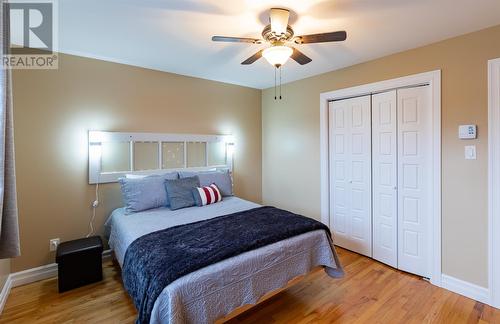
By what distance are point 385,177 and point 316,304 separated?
165cm

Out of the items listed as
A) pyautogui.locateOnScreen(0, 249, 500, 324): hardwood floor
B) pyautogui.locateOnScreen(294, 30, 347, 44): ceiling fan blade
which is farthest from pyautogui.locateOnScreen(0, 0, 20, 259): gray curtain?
pyautogui.locateOnScreen(294, 30, 347, 44): ceiling fan blade

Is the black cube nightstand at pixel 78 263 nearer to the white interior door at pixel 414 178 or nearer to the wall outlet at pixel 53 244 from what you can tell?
the wall outlet at pixel 53 244

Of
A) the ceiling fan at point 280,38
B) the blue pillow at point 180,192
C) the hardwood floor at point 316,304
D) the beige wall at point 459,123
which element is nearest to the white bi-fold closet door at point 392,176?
the beige wall at point 459,123

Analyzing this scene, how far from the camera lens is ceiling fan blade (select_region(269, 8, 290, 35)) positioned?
1850 millimetres

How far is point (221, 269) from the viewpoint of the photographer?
5.48 feet

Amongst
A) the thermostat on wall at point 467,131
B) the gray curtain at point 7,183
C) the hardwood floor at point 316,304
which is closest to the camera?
the gray curtain at point 7,183

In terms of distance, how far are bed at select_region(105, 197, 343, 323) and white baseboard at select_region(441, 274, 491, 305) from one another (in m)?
1.10

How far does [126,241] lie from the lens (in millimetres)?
2143

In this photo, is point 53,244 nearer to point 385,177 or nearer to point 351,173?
point 351,173

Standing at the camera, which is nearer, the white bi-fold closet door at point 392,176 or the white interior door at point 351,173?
the white bi-fold closet door at point 392,176

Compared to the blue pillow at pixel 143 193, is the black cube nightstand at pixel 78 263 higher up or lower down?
lower down

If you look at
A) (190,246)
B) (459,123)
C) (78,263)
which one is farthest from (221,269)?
(459,123)

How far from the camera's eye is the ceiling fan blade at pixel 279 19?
6.07 ft

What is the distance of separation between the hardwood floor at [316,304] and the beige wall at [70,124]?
63 cm
